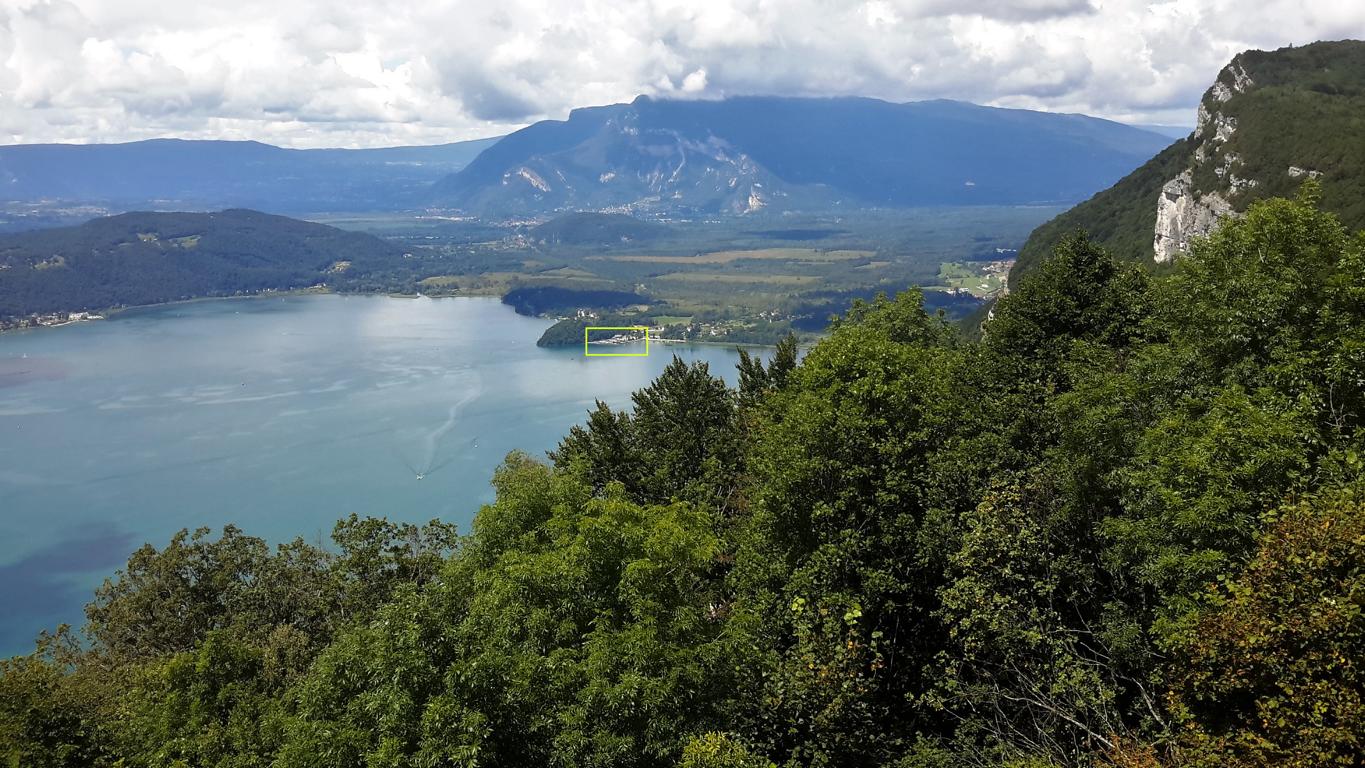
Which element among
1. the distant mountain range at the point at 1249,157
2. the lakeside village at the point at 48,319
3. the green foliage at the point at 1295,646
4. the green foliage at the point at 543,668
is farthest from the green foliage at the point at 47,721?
the lakeside village at the point at 48,319

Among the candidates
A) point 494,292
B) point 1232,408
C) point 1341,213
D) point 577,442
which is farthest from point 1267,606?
point 494,292

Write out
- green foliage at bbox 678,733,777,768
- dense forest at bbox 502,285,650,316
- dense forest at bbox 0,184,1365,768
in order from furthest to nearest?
dense forest at bbox 502,285,650,316 < green foliage at bbox 678,733,777,768 < dense forest at bbox 0,184,1365,768

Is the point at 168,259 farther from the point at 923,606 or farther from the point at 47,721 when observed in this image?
the point at 923,606

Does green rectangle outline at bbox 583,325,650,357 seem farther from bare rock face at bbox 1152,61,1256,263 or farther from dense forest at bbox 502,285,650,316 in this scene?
bare rock face at bbox 1152,61,1256,263

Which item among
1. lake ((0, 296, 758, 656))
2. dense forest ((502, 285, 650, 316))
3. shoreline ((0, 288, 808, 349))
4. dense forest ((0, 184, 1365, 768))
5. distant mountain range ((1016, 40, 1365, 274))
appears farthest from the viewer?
dense forest ((502, 285, 650, 316))

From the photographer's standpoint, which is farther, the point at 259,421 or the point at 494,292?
the point at 494,292

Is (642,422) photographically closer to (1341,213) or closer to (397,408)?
(1341,213)

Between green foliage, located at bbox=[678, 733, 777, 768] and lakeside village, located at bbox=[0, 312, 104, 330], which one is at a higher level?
green foliage, located at bbox=[678, 733, 777, 768]

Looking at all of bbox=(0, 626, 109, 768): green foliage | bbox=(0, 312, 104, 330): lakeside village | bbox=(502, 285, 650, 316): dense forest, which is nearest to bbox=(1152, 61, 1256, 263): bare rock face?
bbox=(0, 626, 109, 768): green foliage
